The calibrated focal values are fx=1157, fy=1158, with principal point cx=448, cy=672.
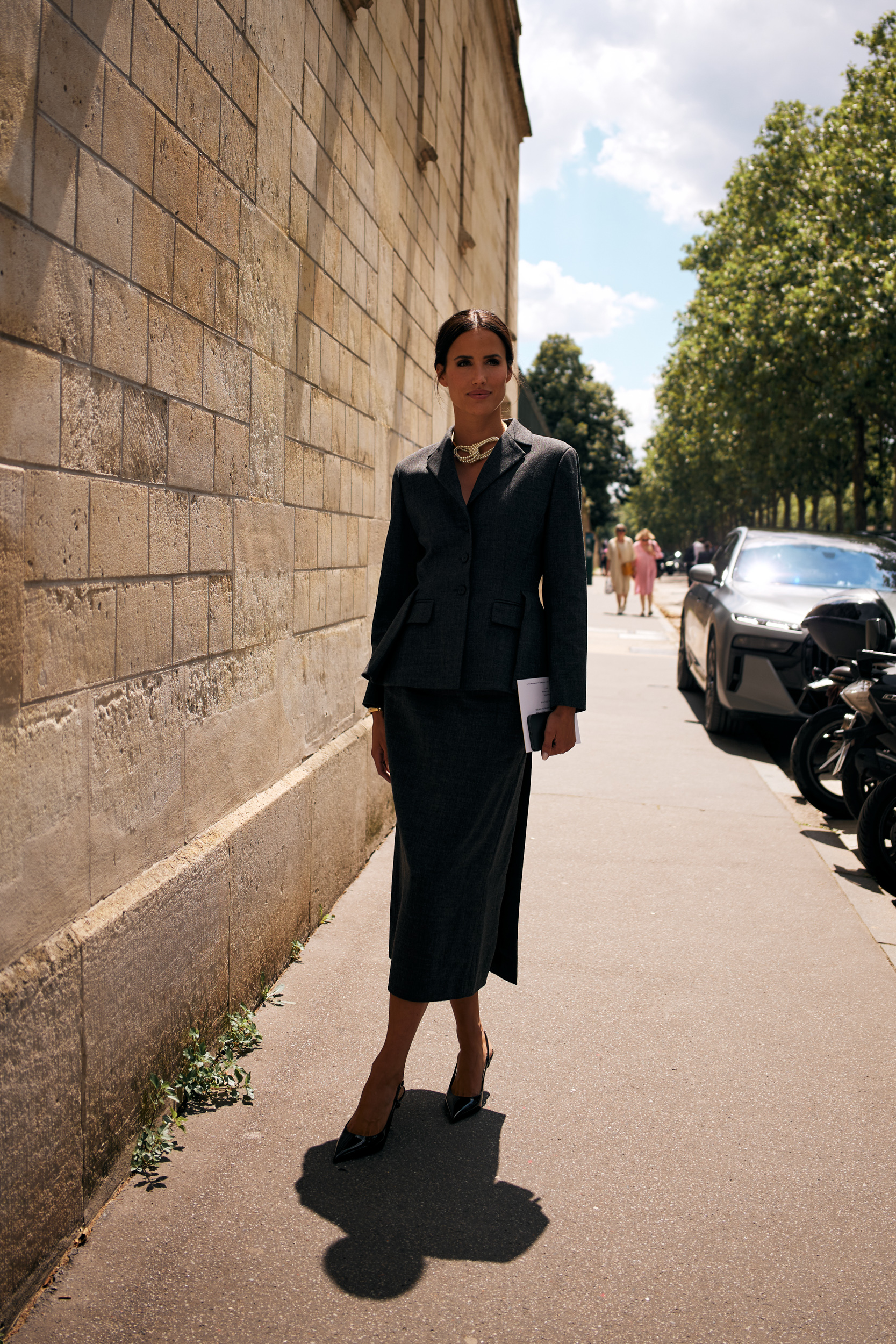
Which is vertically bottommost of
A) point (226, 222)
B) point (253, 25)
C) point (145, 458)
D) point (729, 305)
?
point (145, 458)

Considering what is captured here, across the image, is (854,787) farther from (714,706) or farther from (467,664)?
(467,664)

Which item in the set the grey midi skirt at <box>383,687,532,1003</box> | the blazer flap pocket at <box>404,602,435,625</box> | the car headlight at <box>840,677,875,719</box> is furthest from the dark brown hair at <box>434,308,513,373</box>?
the car headlight at <box>840,677,875,719</box>

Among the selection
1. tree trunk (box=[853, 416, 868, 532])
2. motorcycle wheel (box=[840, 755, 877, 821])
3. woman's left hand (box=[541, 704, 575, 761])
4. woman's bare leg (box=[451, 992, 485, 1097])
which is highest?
tree trunk (box=[853, 416, 868, 532])

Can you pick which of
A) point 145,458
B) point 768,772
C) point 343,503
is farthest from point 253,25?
point 768,772

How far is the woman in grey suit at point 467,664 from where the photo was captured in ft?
9.07

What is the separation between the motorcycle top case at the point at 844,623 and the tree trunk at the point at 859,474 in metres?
19.5

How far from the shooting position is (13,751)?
7.29 ft

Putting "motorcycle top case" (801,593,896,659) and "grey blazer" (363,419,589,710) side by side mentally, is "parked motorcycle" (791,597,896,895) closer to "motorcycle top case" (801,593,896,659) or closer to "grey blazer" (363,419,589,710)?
"motorcycle top case" (801,593,896,659)

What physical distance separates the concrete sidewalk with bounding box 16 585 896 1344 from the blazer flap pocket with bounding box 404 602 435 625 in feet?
4.32

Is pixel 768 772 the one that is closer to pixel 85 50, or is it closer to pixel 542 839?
pixel 542 839

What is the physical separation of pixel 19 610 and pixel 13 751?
10.7 inches

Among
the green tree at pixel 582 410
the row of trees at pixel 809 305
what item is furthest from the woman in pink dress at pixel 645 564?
the green tree at pixel 582 410

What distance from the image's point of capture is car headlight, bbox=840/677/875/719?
18.9 feet

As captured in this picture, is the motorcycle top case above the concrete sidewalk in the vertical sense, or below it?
above
